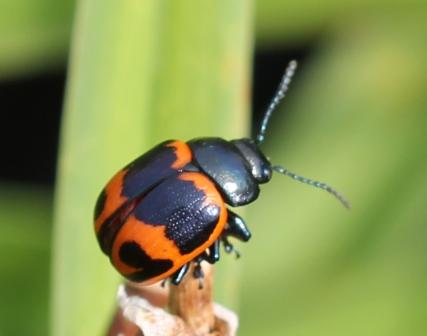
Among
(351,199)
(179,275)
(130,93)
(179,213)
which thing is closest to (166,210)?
(179,213)

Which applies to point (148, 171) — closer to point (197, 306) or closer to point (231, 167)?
point (231, 167)

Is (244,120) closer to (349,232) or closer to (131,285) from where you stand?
(131,285)

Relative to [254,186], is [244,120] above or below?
above

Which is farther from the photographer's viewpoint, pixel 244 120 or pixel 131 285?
pixel 244 120

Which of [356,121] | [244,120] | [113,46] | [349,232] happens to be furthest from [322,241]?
[113,46]

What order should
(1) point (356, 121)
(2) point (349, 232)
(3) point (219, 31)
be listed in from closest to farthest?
(3) point (219, 31) < (2) point (349, 232) < (1) point (356, 121)

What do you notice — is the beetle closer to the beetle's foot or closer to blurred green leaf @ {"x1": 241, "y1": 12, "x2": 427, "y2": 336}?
the beetle's foot

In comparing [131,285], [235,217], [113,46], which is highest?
[113,46]

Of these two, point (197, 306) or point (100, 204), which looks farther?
point (100, 204)
